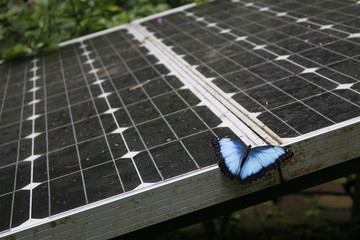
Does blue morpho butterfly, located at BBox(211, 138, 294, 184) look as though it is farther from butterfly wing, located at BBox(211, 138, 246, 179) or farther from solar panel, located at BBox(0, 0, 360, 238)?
solar panel, located at BBox(0, 0, 360, 238)

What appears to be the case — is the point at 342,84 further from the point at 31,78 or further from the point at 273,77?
the point at 31,78

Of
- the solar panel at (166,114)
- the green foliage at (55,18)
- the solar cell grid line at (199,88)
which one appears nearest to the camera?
the solar panel at (166,114)

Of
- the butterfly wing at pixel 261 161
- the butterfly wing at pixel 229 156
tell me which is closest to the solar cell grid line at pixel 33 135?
the butterfly wing at pixel 229 156

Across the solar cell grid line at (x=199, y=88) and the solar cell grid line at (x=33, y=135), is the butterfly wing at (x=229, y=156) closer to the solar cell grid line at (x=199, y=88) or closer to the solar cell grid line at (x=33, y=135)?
the solar cell grid line at (x=199, y=88)

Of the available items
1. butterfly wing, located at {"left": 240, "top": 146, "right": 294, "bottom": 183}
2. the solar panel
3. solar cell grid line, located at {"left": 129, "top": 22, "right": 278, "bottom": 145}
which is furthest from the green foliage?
butterfly wing, located at {"left": 240, "top": 146, "right": 294, "bottom": 183}

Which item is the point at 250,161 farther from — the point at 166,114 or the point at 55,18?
the point at 55,18
